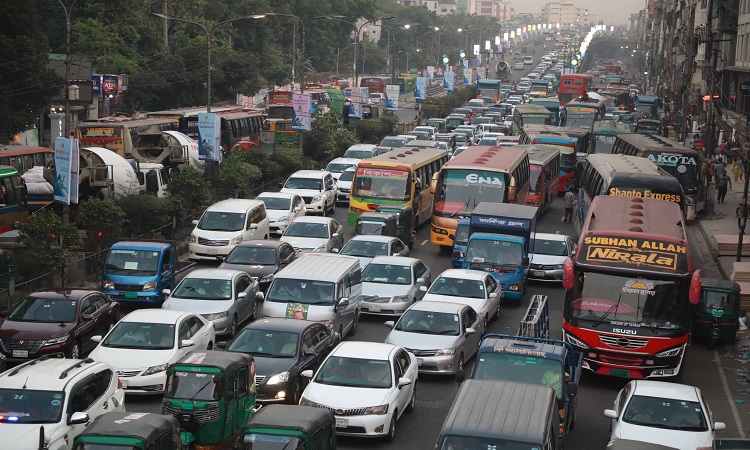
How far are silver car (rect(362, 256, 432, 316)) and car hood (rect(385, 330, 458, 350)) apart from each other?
15.0 feet

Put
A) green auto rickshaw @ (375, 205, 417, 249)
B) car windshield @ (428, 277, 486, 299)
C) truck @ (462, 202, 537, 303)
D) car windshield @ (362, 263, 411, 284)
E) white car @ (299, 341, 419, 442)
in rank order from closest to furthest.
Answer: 1. white car @ (299, 341, 419, 442)
2. car windshield @ (428, 277, 486, 299)
3. car windshield @ (362, 263, 411, 284)
4. truck @ (462, 202, 537, 303)
5. green auto rickshaw @ (375, 205, 417, 249)

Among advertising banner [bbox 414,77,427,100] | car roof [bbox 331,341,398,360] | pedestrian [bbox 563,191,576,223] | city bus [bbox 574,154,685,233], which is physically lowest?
pedestrian [bbox 563,191,576,223]

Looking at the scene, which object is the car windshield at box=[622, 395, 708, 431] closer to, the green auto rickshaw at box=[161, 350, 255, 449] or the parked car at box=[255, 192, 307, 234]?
the green auto rickshaw at box=[161, 350, 255, 449]

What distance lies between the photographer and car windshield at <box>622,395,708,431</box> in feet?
54.1

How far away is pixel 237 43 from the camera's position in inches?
4053

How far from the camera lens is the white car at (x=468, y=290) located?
82.9 feet

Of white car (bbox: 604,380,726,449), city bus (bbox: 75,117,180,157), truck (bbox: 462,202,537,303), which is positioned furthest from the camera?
city bus (bbox: 75,117,180,157)

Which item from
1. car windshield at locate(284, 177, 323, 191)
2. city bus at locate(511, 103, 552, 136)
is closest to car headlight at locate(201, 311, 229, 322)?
car windshield at locate(284, 177, 323, 191)

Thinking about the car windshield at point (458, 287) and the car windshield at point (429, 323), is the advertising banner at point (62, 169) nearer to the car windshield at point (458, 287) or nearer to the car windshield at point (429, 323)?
the car windshield at point (458, 287)

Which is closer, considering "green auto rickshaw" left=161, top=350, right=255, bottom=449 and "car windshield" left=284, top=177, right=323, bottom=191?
"green auto rickshaw" left=161, top=350, right=255, bottom=449

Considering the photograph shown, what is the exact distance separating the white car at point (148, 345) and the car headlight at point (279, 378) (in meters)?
2.01

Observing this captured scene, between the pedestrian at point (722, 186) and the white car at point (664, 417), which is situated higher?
the white car at point (664, 417)

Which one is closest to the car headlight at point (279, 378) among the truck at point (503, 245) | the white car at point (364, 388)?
the white car at point (364, 388)

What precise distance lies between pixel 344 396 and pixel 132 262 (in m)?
10.8
